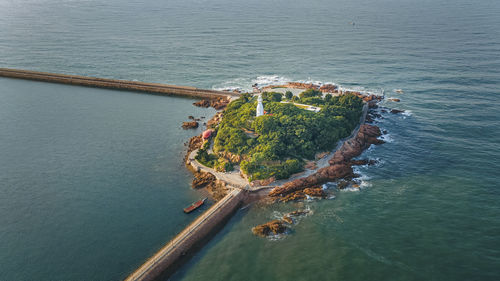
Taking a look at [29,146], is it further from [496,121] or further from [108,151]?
[496,121]

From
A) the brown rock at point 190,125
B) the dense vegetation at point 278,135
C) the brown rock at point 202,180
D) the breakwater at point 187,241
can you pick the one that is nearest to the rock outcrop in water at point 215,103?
the brown rock at point 190,125

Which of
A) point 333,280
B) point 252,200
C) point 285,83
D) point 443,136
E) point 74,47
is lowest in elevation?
point 333,280

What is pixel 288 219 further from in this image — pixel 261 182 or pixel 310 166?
pixel 310 166

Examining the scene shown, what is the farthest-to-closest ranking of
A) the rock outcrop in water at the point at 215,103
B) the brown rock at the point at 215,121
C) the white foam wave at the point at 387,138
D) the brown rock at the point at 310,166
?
the rock outcrop in water at the point at 215,103 < the brown rock at the point at 215,121 < the white foam wave at the point at 387,138 < the brown rock at the point at 310,166

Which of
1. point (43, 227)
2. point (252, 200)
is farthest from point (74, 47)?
point (252, 200)

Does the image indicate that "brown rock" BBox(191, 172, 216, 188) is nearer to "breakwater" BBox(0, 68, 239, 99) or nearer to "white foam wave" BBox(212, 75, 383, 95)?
"breakwater" BBox(0, 68, 239, 99)

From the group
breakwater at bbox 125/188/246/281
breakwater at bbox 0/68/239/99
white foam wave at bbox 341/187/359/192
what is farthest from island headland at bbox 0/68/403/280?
breakwater at bbox 0/68/239/99

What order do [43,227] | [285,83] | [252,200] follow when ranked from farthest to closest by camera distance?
1. [285,83]
2. [252,200]
3. [43,227]

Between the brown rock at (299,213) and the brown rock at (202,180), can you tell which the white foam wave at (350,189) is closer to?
the brown rock at (299,213)
